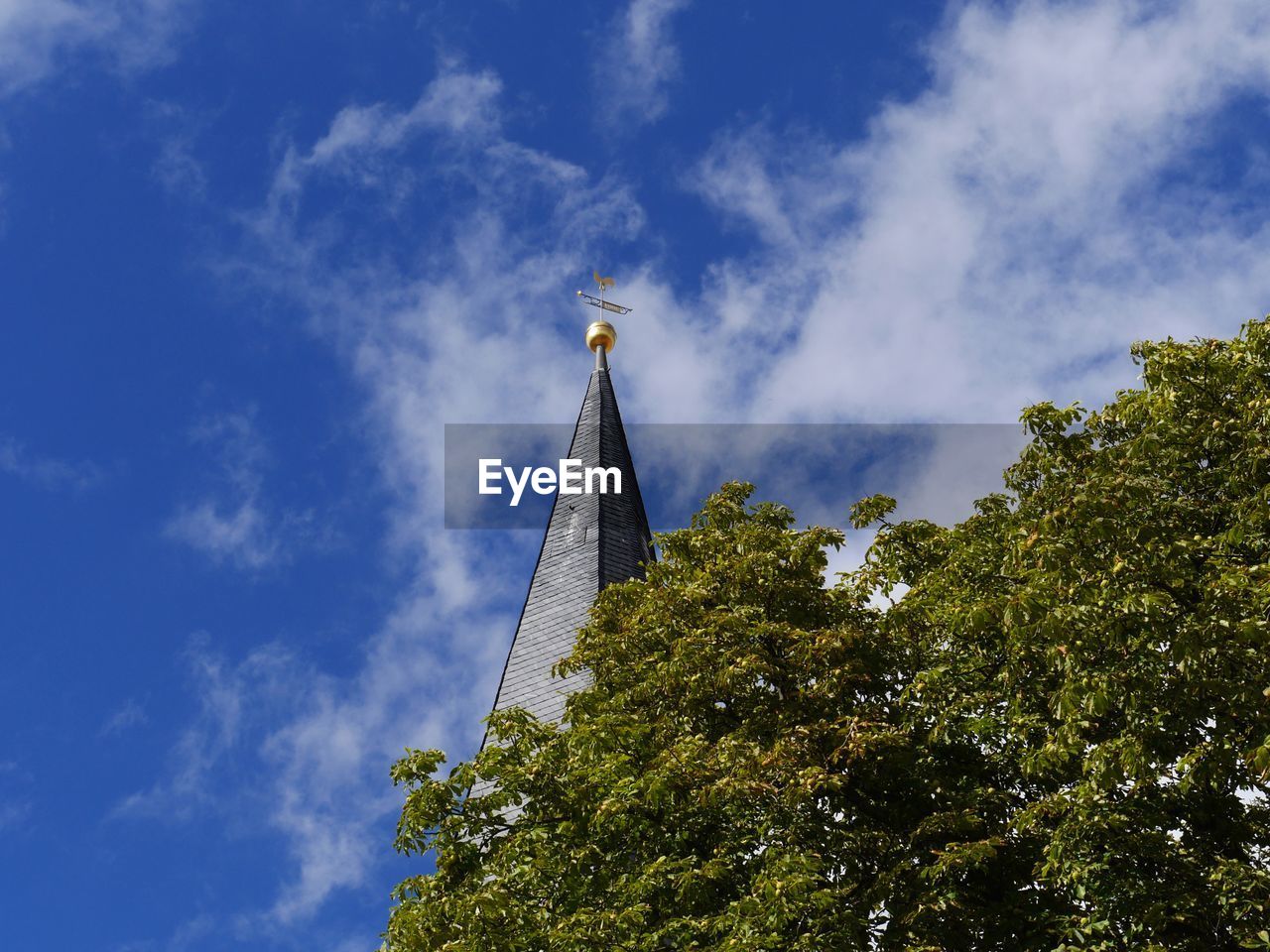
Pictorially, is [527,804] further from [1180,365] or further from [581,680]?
[581,680]

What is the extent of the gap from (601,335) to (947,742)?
22.5 metres

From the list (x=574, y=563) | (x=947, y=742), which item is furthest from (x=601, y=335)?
(x=947, y=742)

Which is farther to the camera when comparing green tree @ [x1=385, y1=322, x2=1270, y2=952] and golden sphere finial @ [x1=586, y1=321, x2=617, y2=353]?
golden sphere finial @ [x1=586, y1=321, x2=617, y2=353]

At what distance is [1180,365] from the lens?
1068cm

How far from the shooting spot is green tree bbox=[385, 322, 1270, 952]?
896cm

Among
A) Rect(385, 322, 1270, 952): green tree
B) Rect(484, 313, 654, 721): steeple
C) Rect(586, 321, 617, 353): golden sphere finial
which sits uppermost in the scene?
Rect(586, 321, 617, 353): golden sphere finial

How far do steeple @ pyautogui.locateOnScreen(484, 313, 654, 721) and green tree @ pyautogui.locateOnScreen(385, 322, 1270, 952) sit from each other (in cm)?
788

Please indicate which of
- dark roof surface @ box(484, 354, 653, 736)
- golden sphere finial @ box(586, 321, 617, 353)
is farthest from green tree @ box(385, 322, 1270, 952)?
golden sphere finial @ box(586, 321, 617, 353)

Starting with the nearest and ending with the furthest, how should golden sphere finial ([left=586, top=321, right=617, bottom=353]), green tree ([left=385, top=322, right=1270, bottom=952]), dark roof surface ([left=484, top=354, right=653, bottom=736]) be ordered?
green tree ([left=385, top=322, right=1270, bottom=952])
dark roof surface ([left=484, top=354, right=653, bottom=736])
golden sphere finial ([left=586, top=321, right=617, bottom=353])

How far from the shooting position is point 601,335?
106 ft

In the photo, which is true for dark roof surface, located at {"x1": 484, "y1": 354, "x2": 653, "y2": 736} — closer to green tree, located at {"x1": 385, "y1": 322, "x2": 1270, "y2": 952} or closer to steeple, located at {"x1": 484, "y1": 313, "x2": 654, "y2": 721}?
steeple, located at {"x1": 484, "y1": 313, "x2": 654, "y2": 721}

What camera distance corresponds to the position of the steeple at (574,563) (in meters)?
21.4

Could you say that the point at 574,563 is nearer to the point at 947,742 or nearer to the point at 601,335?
the point at 601,335

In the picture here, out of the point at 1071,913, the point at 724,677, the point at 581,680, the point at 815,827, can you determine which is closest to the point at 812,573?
the point at 724,677
